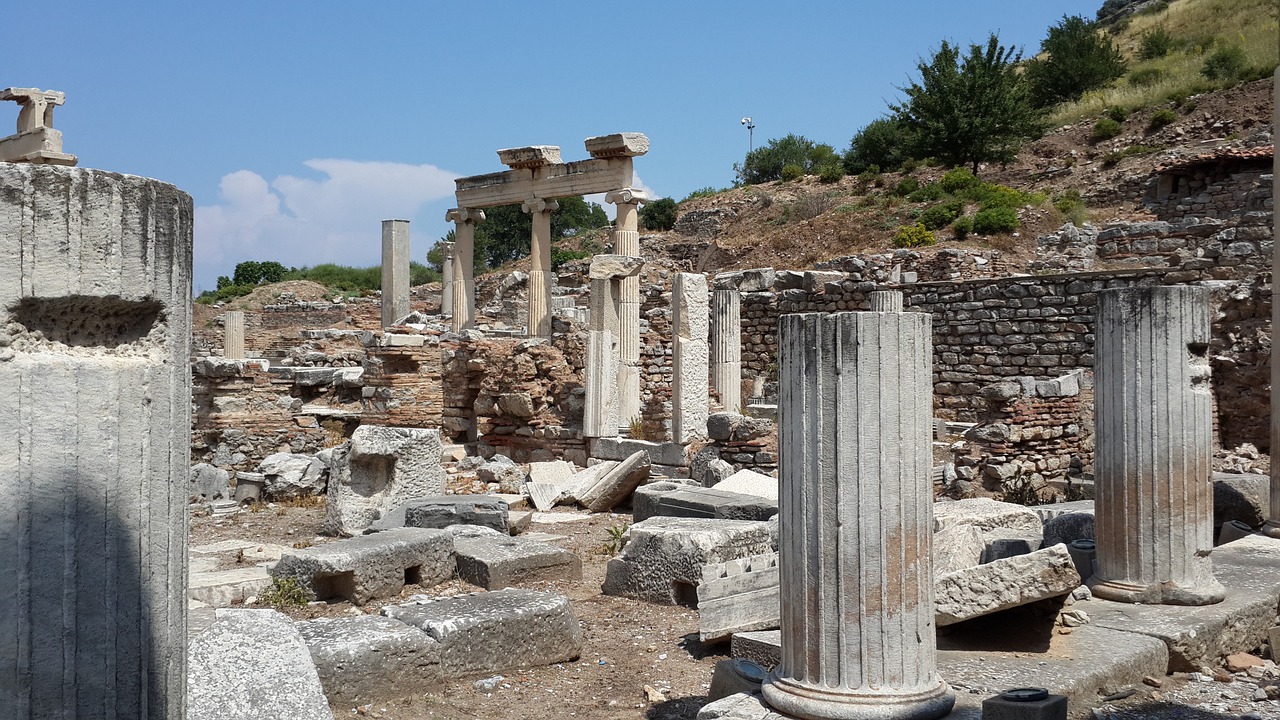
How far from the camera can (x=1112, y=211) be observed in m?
24.7

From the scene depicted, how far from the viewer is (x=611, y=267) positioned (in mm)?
14344

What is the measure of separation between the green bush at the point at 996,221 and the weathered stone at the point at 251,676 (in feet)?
68.6

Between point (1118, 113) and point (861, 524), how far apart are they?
30409 mm

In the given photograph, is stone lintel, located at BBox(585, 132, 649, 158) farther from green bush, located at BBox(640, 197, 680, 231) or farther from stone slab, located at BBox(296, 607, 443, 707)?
green bush, located at BBox(640, 197, 680, 231)

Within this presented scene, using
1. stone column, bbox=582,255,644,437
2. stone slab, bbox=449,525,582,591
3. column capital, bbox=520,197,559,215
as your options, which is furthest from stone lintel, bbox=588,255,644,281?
stone slab, bbox=449,525,582,591

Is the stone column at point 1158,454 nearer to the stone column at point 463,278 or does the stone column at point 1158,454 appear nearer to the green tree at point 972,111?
the stone column at point 463,278

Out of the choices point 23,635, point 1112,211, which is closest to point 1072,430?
point 23,635

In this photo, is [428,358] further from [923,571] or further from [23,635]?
[23,635]

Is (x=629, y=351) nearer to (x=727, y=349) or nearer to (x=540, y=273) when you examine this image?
(x=727, y=349)

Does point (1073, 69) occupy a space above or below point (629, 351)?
above

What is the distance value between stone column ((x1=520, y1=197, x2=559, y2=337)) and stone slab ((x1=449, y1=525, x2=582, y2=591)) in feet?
35.6

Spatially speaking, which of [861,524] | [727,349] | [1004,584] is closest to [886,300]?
[727,349]

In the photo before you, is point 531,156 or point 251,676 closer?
point 251,676

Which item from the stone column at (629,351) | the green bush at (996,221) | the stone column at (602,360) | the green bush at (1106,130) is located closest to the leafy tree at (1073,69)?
the green bush at (1106,130)
